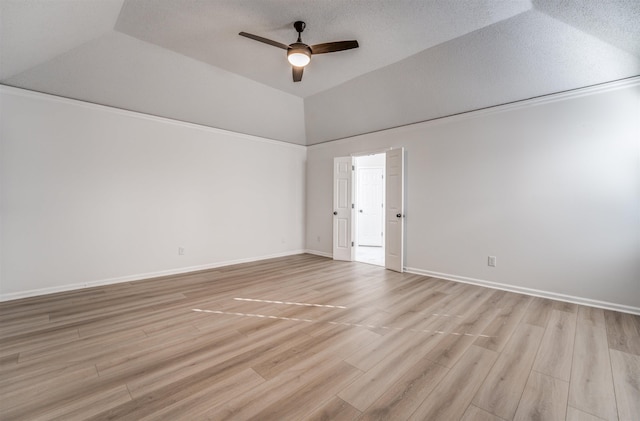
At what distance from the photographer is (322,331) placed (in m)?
2.57

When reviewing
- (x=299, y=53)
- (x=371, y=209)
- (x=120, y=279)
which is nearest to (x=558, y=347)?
(x=299, y=53)

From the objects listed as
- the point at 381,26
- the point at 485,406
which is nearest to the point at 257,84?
the point at 381,26

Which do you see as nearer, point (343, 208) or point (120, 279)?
point (120, 279)

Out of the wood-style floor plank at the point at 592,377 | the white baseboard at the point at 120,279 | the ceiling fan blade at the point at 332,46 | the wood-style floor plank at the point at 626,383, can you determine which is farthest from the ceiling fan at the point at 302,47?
the white baseboard at the point at 120,279

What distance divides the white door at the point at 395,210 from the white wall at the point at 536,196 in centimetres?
16

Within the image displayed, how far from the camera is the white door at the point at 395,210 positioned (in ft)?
15.8

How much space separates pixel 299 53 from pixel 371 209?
576cm

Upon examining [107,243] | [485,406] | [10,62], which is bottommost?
[485,406]

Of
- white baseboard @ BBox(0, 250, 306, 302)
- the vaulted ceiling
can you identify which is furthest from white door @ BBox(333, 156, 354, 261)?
white baseboard @ BBox(0, 250, 306, 302)

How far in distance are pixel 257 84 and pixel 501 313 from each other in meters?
4.89

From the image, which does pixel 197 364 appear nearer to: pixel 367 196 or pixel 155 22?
pixel 155 22

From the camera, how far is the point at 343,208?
231 inches

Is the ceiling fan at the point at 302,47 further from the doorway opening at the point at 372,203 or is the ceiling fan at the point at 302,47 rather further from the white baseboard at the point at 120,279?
the doorway opening at the point at 372,203

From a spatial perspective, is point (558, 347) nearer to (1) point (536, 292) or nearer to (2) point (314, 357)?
(1) point (536, 292)
